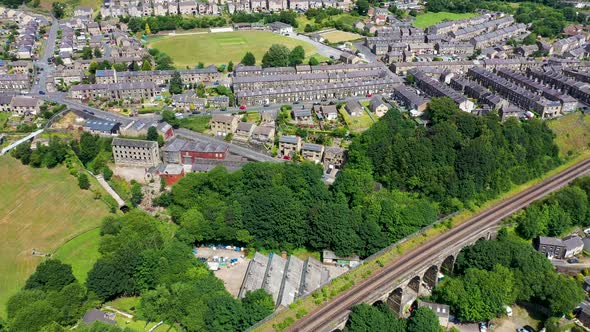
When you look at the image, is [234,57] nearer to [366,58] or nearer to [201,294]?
[366,58]

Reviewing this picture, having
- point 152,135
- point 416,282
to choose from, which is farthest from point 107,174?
point 416,282

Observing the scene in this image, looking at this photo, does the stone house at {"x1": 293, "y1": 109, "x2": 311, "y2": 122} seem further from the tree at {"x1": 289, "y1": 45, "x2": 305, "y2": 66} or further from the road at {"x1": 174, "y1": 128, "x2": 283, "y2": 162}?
the tree at {"x1": 289, "y1": 45, "x2": 305, "y2": 66}

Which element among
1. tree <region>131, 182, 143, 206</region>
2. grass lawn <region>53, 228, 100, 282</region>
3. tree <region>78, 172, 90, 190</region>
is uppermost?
tree <region>78, 172, 90, 190</region>

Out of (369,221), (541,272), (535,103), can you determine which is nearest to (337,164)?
(369,221)

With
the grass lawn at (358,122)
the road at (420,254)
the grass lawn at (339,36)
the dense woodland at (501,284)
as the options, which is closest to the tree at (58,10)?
the grass lawn at (339,36)

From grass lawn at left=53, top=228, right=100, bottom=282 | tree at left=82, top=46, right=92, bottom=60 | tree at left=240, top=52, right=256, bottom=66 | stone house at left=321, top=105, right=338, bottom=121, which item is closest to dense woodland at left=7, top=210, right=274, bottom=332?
grass lawn at left=53, top=228, right=100, bottom=282

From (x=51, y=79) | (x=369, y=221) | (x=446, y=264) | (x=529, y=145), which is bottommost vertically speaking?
(x=446, y=264)
